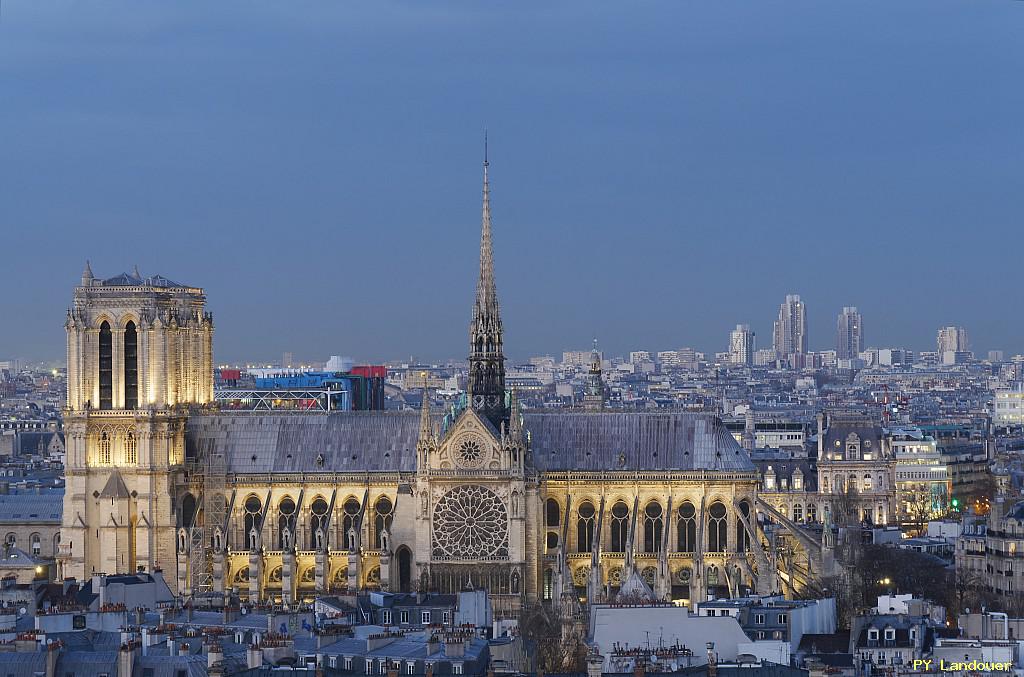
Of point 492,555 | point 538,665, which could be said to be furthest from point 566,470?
point 538,665

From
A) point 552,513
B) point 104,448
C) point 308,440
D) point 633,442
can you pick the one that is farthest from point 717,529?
point 104,448

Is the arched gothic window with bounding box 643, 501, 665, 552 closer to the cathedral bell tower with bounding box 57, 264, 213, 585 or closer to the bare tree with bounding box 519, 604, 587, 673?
the bare tree with bounding box 519, 604, 587, 673

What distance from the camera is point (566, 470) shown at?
122750 millimetres

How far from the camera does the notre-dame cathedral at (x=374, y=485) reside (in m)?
121

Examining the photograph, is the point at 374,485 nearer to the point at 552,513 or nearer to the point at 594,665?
the point at 552,513

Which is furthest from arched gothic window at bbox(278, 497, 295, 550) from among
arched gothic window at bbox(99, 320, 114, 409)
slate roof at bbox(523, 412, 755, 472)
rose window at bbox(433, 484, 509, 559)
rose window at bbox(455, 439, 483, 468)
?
slate roof at bbox(523, 412, 755, 472)

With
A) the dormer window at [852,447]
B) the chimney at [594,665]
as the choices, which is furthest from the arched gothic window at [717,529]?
the dormer window at [852,447]

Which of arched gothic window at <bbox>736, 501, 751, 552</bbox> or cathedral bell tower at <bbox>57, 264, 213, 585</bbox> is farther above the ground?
cathedral bell tower at <bbox>57, 264, 213, 585</bbox>

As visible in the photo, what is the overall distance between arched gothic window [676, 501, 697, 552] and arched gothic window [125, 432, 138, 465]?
68.0 feet

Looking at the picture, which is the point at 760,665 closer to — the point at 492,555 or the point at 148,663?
the point at 148,663

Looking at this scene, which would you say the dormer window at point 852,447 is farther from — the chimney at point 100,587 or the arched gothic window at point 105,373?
the chimney at point 100,587

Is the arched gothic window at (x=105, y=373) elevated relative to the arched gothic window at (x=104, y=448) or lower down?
elevated

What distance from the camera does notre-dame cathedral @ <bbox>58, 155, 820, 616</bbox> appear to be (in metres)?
121

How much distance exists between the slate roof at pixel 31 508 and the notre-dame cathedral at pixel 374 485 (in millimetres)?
6962
